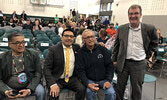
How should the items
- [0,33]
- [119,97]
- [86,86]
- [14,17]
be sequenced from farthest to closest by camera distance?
[14,17], [0,33], [119,97], [86,86]

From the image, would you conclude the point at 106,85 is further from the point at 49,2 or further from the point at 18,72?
the point at 49,2

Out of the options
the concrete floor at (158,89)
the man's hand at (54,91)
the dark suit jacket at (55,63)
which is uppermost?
the dark suit jacket at (55,63)

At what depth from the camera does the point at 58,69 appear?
204 centimetres

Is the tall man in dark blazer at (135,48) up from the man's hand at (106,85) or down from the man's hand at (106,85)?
up

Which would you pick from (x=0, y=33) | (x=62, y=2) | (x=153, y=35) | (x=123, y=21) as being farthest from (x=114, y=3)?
(x=153, y=35)

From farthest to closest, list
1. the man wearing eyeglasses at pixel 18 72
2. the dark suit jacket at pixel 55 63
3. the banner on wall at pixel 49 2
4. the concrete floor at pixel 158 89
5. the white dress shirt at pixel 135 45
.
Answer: the banner on wall at pixel 49 2
the concrete floor at pixel 158 89
the dark suit jacket at pixel 55 63
the white dress shirt at pixel 135 45
the man wearing eyeglasses at pixel 18 72

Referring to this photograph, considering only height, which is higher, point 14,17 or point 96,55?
point 14,17

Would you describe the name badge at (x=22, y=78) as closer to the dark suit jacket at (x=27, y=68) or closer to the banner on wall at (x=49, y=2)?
the dark suit jacket at (x=27, y=68)

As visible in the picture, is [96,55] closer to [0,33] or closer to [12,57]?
[12,57]

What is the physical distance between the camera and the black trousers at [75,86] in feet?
6.33

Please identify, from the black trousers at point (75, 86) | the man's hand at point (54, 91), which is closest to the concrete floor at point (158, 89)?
the black trousers at point (75, 86)

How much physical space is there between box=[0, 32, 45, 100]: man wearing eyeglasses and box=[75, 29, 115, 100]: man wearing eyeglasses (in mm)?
679

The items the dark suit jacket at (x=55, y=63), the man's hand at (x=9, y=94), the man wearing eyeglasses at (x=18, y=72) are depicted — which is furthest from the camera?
the dark suit jacket at (x=55, y=63)

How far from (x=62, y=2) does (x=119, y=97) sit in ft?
55.0
